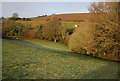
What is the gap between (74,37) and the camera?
2522 cm

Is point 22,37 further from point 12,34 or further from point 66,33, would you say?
point 66,33

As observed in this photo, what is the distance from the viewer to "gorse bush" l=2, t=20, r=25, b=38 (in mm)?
47000

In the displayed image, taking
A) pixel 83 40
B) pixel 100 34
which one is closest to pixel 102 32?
pixel 100 34

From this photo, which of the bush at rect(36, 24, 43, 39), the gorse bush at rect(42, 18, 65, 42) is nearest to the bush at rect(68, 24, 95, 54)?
the gorse bush at rect(42, 18, 65, 42)

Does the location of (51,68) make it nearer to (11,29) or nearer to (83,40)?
(83,40)

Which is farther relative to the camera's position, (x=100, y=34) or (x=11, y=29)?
(x=11, y=29)

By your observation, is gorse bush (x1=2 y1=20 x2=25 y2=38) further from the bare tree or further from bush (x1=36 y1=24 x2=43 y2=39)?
the bare tree

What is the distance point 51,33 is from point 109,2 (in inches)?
1044

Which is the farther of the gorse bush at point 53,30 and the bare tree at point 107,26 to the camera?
the gorse bush at point 53,30

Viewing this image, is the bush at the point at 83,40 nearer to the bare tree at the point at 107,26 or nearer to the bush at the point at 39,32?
the bare tree at the point at 107,26

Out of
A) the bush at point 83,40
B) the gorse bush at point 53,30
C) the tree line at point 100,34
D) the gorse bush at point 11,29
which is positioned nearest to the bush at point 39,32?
the gorse bush at point 53,30

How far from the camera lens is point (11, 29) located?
48344mm

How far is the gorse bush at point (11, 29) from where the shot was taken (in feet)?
154

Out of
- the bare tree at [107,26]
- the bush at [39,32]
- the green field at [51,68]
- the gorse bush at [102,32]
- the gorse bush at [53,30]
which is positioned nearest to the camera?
the green field at [51,68]
